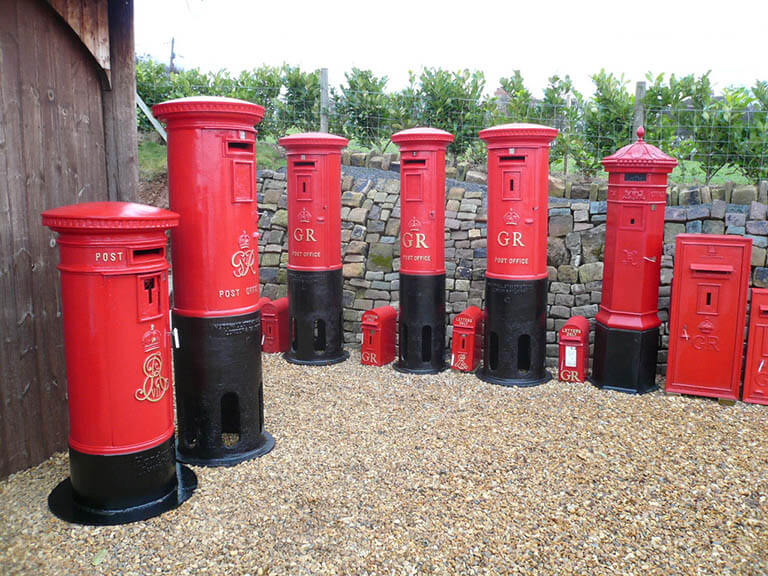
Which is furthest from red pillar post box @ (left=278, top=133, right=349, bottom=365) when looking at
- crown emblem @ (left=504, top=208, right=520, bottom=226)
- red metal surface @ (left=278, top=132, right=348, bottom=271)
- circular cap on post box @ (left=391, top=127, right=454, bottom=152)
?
crown emblem @ (left=504, top=208, right=520, bottom=226)

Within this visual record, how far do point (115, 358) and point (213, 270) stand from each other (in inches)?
37.6

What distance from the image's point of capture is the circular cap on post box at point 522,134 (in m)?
5.98

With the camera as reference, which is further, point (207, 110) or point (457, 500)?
point (207, 110)

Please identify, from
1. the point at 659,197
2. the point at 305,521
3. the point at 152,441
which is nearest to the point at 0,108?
the point at 152,441

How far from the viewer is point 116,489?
3.68 meters

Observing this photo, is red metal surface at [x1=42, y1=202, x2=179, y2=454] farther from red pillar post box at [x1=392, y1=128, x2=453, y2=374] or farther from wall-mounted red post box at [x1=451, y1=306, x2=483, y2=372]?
wall-mounted red post box at [x1=451, y1=306, x2=483, y2=372]

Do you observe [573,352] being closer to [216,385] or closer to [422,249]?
[422,249]

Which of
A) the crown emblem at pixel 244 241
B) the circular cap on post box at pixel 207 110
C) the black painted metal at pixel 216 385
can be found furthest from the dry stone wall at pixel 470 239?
the circular cap on post box at pixel 207 110

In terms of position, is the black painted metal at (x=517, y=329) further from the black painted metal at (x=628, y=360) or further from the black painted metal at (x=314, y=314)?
the black painted metal at (x=314, y=314)

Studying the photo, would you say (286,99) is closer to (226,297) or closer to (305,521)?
(226,297)

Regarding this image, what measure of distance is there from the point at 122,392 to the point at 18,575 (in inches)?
40.6

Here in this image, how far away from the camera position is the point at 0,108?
393 centimetres

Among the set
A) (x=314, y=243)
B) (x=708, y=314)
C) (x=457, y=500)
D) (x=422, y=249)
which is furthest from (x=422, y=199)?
→ (x=457, y=500)

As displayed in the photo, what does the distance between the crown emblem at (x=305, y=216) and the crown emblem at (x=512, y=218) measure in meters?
2.17
